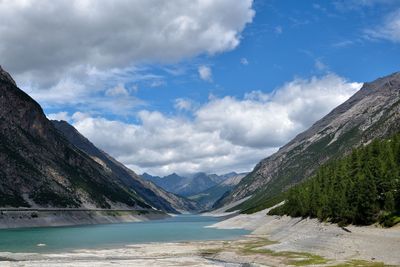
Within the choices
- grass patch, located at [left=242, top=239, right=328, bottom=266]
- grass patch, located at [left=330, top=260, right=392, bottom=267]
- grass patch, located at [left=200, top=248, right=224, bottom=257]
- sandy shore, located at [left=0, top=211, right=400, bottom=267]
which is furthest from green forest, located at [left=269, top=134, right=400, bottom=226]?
grass patch, located at [left=200, top=248, right=224, bottom=257]

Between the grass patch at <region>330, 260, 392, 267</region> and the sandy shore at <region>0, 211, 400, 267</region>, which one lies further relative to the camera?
the sandy shore at <region>0, 211, 400, 267</region>

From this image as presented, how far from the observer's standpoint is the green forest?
90188 millimetres

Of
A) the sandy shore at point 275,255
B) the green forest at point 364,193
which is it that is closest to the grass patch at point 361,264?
the sandy shore at point 275,255

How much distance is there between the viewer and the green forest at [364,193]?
90.2m

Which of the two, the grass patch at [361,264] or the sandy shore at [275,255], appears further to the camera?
the sandy shore at [275,255]

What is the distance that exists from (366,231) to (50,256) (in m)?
54.1

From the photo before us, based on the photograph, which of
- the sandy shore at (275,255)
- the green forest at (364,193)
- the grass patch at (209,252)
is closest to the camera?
the sandy shore at (275,255)

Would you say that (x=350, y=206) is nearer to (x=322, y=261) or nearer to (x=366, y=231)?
(x=366, y=231)

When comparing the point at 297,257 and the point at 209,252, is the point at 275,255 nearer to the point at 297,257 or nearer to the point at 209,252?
the point at 297,257

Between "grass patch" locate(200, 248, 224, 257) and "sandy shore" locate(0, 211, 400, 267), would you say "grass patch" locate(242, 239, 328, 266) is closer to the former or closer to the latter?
"sandy shore" locate(0, 211, 400, 267)

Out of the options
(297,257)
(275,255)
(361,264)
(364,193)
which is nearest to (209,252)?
(275,255)

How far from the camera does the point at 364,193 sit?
9488 cm

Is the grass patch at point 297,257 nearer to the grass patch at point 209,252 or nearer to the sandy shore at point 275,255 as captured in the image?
the sandy shore at point 275,255

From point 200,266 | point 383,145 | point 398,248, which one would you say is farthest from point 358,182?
point 200,266
